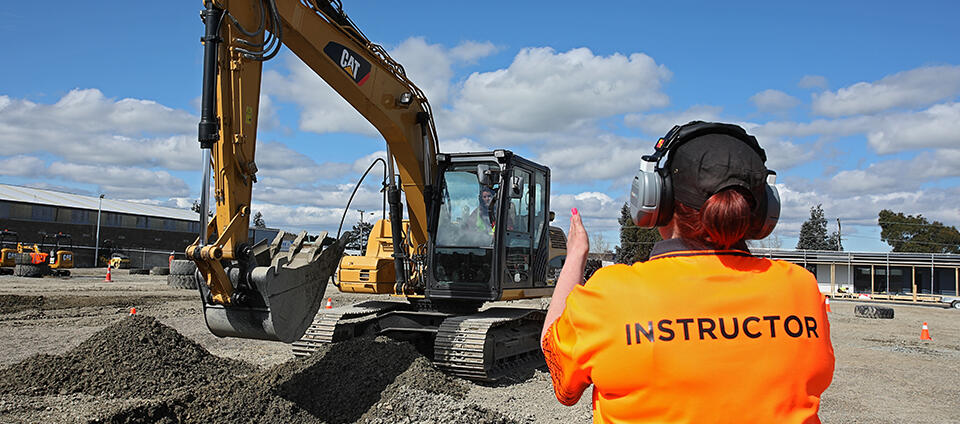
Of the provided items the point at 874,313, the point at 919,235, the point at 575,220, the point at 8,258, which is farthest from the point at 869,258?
the point at 575,220

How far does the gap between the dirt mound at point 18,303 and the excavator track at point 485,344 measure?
11.7 m

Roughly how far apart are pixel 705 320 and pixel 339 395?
5.86 meters

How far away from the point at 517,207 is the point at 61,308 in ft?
41.1

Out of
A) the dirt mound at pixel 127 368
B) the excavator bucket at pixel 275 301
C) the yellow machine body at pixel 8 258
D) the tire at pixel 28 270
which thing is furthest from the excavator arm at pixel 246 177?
the yellow machine body at pixel 8 258

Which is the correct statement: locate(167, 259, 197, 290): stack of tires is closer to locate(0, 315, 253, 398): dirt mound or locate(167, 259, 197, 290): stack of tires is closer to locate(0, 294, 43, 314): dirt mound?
locate(0, 294, 43, 314): dirt mound

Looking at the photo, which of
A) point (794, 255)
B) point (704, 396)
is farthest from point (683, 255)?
point (794, 255)

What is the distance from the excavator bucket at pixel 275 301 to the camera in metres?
5.93

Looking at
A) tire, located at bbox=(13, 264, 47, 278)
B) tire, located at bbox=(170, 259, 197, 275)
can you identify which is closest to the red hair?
tire, located at bbox=(170, 259, 197, 275)

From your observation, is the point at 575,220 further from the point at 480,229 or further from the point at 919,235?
the point at 919,235

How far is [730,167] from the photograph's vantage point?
1630 millimetres

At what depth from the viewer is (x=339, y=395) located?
6.88m

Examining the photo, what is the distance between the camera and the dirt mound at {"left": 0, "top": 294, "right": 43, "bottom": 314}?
1542 cm

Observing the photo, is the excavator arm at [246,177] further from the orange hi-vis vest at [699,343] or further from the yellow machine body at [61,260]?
the yellow machine body at [61,260]

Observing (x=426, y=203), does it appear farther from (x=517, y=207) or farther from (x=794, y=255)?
(x=794, y=255)
